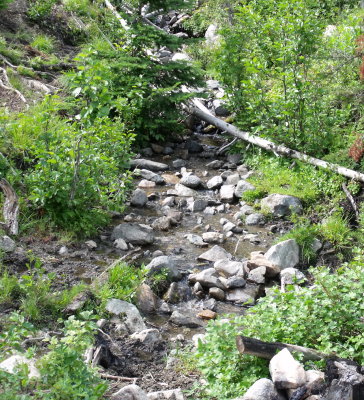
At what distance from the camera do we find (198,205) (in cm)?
986

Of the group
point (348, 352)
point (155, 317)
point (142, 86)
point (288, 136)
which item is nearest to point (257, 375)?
point (348, 352)

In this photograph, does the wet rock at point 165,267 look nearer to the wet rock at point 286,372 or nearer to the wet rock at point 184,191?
the wet rock at point 286,372

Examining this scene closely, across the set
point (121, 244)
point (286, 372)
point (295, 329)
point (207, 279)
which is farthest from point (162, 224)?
point (286, 372)

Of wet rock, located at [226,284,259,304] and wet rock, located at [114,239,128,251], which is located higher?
wet rock, located at [226,284,259,304]

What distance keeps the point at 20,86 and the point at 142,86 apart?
272cm

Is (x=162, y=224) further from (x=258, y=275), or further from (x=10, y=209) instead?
(x=10, y=209)

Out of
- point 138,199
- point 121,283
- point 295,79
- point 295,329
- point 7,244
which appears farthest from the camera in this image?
point 295,79

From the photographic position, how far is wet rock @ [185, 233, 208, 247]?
27.8 ft

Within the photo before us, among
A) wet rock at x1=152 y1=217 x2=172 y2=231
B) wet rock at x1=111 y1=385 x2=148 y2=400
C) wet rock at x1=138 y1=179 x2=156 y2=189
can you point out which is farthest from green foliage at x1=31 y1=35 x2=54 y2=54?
wet rock at x1=111 y1=385 x2=148 y2=400

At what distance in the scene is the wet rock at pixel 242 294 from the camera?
277 inches

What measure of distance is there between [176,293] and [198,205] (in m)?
3.07

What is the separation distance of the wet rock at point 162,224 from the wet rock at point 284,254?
1.78 metres

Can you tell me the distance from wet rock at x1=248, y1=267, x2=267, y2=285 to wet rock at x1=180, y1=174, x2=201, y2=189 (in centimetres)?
347

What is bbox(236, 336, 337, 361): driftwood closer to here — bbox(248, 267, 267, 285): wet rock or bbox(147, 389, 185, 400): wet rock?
bbox(147, 389, 185, 400): wet rock
